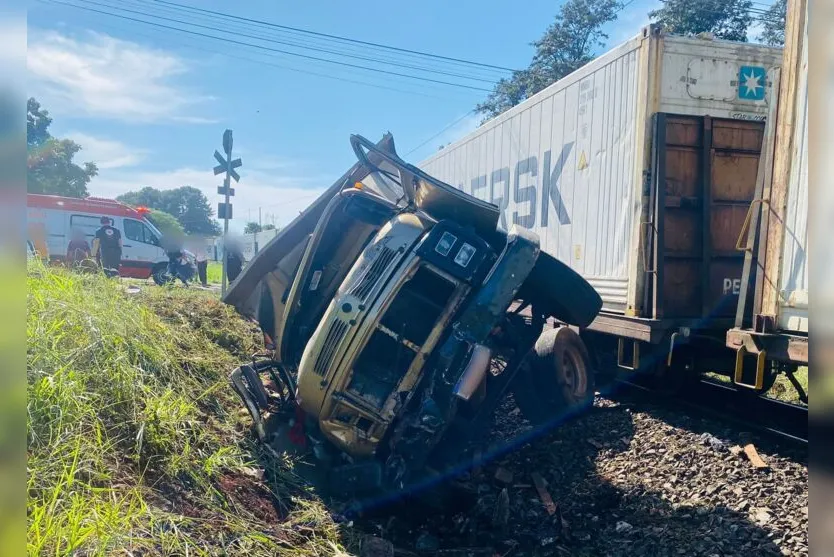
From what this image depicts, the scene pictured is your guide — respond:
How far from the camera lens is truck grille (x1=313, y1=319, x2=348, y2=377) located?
3912 mm

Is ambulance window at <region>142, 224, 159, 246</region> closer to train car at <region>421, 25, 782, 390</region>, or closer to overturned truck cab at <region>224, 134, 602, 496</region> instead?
overturned truck cab at <region>224, 134, 602, 496</region>

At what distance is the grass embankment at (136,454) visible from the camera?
2641 millimetres

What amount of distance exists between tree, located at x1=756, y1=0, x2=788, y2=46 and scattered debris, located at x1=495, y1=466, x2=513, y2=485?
2213cm

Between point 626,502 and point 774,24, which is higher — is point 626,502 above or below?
below

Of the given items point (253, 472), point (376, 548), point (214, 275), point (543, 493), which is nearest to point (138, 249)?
point (214, 275)

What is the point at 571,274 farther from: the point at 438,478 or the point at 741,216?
the point at 741,216

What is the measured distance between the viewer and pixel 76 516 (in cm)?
248

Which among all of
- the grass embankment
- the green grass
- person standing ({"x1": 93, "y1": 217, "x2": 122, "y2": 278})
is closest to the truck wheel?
the grass embankment

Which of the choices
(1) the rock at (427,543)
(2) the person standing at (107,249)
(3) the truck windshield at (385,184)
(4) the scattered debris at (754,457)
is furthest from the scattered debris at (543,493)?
(2) the person standing at (107,249)

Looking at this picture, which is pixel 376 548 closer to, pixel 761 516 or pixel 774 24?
pixel 761 516

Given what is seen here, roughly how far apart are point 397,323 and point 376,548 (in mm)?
1472

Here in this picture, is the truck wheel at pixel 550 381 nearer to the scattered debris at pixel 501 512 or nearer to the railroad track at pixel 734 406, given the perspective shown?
the railroad track at pixel 734 406

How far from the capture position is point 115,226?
1786cm

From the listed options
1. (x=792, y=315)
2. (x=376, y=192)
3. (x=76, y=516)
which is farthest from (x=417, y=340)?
(x=792, y=315)
